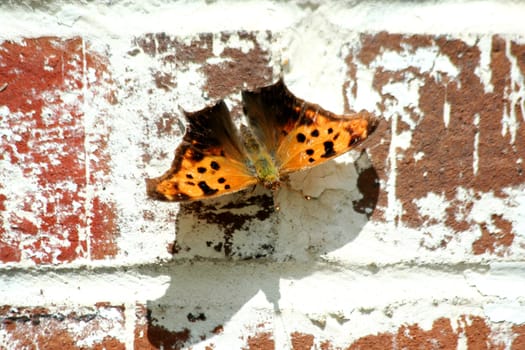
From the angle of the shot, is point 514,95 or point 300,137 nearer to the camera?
point 514,95

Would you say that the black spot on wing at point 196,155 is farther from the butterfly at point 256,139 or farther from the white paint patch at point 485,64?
the white paint patch at point 485,64

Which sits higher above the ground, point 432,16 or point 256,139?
point 432,16

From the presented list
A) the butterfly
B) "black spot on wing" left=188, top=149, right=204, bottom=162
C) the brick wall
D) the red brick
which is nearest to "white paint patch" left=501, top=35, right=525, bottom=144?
the brick wall

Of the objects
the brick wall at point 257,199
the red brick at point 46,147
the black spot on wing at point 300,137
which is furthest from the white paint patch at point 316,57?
the red brick at point 46,147

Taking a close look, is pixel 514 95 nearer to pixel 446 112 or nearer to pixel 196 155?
pixel 446 112

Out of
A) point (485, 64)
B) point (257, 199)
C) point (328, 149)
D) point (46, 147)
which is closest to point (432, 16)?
point (485, 64)

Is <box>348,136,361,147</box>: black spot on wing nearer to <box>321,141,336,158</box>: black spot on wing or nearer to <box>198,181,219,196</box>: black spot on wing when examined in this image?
<box>321,141,336,158</box>: black spot on wing
